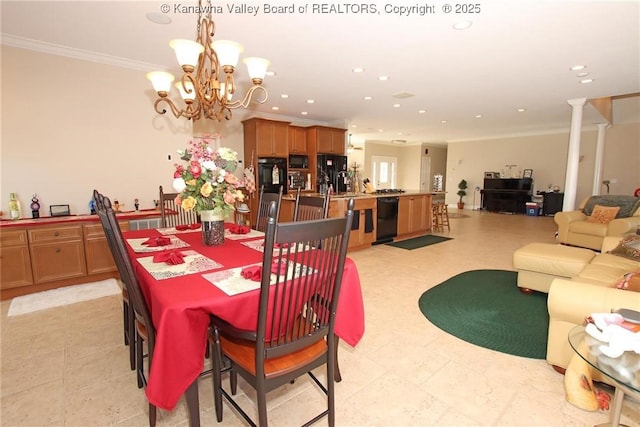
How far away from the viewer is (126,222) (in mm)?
3641

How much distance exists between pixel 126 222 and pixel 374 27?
3.45 m

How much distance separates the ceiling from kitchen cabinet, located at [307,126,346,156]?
1.52 metres

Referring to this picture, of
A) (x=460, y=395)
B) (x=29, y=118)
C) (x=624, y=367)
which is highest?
(x=29, y=118)

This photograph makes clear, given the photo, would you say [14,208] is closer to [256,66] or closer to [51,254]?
[51,254]

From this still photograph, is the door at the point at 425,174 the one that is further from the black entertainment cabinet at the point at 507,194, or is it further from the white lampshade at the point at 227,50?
the white lampshade at the point at 227,50

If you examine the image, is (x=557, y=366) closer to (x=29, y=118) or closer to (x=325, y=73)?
(x=325, y=73)

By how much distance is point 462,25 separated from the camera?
2764 mm

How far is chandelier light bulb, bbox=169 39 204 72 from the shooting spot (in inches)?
79.1

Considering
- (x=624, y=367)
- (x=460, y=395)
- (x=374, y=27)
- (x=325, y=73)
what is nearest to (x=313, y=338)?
(x=460, y=395)

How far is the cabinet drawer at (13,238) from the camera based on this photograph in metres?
3.06

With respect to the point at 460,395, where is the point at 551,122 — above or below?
above

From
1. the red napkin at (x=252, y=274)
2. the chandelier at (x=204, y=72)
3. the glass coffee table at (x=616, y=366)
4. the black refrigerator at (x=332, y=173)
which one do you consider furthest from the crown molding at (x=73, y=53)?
the glass coffee table at (x=616, y=366)

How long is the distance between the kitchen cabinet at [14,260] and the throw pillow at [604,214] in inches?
316

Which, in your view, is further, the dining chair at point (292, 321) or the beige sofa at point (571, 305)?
the beige sofa at point (571, 305)
